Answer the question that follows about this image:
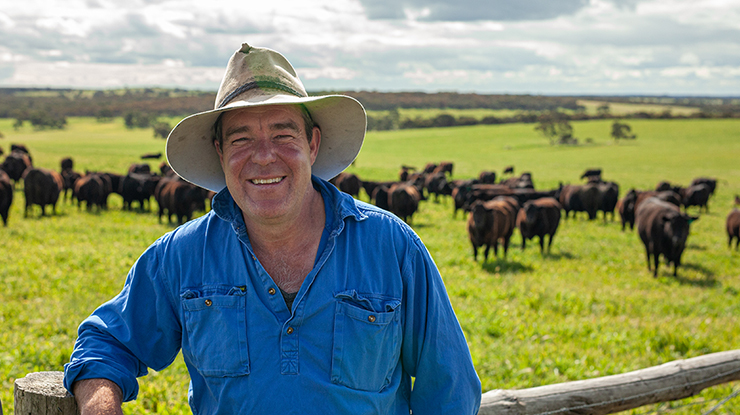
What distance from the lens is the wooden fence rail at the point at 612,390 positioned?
3336 millimetres

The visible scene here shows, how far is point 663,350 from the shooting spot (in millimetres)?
7617

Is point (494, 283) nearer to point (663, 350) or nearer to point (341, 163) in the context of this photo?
point (663, 350)

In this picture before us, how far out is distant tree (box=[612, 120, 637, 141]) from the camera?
80.6 meters

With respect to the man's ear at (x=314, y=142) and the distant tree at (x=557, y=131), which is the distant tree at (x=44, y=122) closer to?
the distant tree at (x=557, y=131)

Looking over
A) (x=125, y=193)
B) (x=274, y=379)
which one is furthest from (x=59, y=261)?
(x=125, y=193)

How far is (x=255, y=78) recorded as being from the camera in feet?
8.29

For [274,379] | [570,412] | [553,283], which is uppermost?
[274,379]

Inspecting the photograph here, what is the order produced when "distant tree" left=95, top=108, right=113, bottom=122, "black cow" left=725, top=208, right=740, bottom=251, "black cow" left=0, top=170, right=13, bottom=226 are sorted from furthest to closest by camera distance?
"distant tree" left=95, top=108, right=113, bottom=122
"black cow" left=725, top=208, right=740, bottom=251
"black cow" left=0, top=170, right=13, bottom=226

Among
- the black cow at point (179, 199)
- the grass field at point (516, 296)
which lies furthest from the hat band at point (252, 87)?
the black cow at point (179, 199)

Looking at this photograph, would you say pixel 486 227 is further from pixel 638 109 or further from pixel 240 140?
pixel 638 109

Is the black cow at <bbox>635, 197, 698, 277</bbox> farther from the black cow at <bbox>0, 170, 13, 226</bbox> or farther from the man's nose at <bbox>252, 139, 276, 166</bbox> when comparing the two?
the black cow at <bbox>0, 170, 13, 226</bbox>

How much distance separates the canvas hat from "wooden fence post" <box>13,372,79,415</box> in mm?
1270

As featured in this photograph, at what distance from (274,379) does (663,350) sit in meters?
7.27

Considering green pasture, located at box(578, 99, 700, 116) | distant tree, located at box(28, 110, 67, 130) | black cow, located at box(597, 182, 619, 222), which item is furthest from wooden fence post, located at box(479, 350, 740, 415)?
green pasture, located at box(578, 99, 700, 116)
